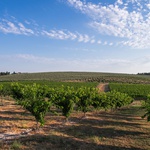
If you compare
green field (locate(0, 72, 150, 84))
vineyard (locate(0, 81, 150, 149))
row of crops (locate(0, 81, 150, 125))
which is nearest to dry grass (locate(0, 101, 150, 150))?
vineyard (locate(0, 81, 150, 149))

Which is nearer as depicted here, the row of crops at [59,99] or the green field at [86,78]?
the row of crops at [59,99]

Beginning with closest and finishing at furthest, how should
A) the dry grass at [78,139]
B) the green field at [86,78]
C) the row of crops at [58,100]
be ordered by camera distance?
the dry grass at [78,139] → the row of crops at [58,100] → the green field at [86,78]

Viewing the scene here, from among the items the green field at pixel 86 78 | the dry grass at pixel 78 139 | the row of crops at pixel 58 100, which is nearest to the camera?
the dry grass at pixel 78 139

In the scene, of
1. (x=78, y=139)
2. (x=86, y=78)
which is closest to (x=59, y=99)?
(x=78, y=139)

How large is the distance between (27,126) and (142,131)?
27.8 feet

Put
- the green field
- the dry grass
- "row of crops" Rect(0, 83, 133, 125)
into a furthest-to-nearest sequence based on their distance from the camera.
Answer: the green field, "row of crops" Rect(0, 83, 133, 125), the dry grass

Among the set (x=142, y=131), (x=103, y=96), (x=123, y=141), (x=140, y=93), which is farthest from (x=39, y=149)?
(x=140, y=93)

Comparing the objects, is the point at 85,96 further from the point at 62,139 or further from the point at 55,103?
the point at 62,139

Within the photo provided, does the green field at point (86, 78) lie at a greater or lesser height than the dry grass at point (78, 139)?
greater

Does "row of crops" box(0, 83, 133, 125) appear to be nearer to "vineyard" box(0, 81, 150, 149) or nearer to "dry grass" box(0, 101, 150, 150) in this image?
"vineyard" box(0, 81, 150, 149)

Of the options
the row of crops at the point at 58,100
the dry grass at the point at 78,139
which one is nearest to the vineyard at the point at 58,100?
the row of crops at the point at 58,100

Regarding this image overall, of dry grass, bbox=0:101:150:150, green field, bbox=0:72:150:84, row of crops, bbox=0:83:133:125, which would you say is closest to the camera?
dry grass, bbox=0:101:150:150

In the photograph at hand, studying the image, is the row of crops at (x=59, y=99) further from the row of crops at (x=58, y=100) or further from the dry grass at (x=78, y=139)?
the dry grass at (x=78, y=139)

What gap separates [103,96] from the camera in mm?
25828
